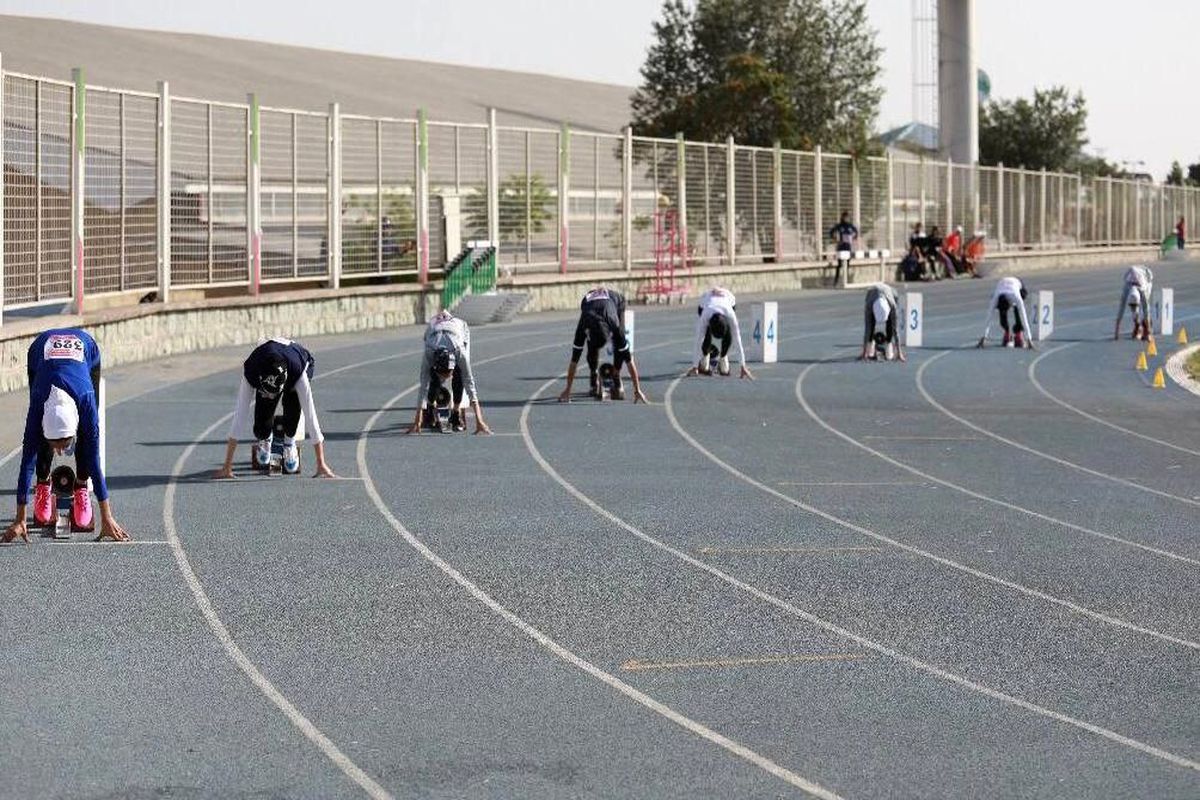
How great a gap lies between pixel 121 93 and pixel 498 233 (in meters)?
13.1

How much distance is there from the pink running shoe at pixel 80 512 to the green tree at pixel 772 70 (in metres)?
55.7

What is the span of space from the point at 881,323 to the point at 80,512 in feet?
57.7

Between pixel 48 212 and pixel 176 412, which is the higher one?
pixel 48 212

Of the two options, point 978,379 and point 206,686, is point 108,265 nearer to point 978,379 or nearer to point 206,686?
point 978,379

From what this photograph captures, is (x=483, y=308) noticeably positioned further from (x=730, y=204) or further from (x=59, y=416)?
(x=59, y=416)

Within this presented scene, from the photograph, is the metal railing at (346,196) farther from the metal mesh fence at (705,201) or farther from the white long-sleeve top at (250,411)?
the white long-sleeve top at (250,411)

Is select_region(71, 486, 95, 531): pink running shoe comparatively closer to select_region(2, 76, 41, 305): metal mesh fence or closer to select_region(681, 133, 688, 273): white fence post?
select_region(2, 76, 41, 305): metal mesh fence

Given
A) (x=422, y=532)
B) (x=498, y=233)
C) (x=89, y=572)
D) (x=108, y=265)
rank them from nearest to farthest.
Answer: (x=89, y=572) → (x=422, y=532) → (x=108, y=265) → (x=498, y=233)

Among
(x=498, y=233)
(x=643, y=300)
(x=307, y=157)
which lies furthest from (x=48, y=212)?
(x=643, y=300)

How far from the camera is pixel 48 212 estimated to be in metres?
24.3

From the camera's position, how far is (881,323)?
29.3 metres

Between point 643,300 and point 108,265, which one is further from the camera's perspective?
point 643,300

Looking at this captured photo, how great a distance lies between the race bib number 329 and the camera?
1268 centimetres

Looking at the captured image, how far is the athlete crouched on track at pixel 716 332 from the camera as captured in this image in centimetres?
2498
